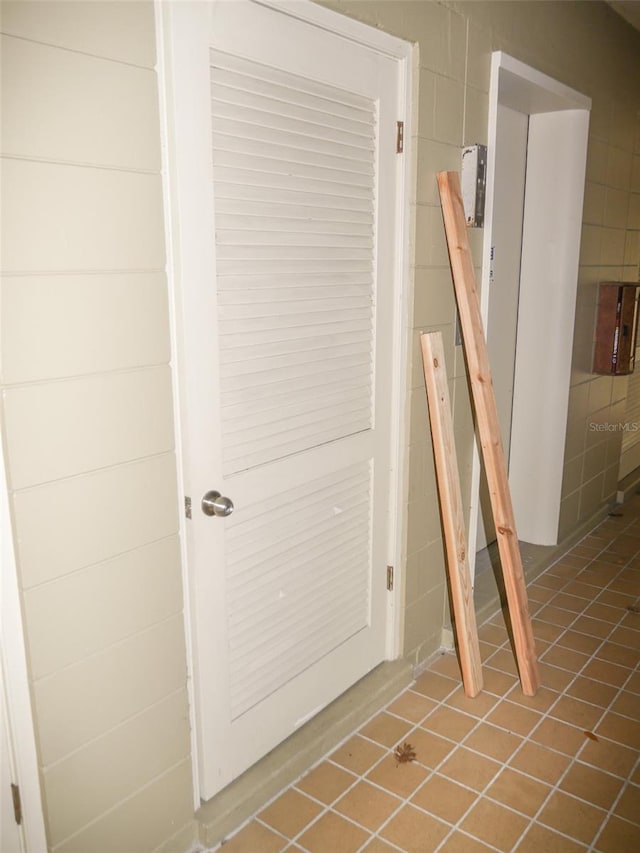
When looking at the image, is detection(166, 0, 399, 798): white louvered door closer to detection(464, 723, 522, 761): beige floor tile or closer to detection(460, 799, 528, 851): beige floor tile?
detection(464, 723, 522, 761): beige floor tile

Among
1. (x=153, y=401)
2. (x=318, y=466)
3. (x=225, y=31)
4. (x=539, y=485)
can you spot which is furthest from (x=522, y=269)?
(x=153, y=401)

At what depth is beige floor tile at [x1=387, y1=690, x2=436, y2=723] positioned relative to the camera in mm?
2406

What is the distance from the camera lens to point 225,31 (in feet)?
5.27

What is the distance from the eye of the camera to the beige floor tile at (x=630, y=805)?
1.95 metres

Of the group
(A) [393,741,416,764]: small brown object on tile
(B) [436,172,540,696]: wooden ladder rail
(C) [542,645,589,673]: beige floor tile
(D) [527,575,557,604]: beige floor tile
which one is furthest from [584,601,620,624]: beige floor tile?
(A) [393,741,416,764]: small brown object on tile

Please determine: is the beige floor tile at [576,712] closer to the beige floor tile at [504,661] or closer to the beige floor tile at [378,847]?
the beige floor tile at [504,661]

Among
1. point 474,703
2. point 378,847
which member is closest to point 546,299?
point 474,703

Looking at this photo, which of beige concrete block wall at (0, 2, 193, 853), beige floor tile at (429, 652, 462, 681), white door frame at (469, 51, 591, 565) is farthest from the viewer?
white door frame at (469, 51, 591, 565)

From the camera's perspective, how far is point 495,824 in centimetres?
192

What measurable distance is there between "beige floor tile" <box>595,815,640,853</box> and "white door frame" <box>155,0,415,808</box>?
89 cm

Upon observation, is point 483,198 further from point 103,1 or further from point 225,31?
point 103,1

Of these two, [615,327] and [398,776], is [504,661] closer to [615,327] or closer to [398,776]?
[398,776]

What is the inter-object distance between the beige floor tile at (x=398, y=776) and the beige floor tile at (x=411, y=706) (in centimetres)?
23

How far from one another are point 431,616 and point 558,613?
757mm
